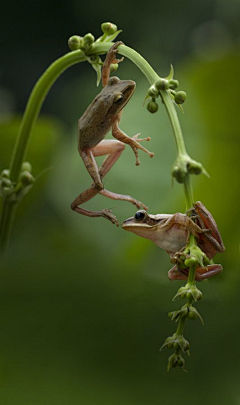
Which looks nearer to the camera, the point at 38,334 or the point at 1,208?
the point at 38,334

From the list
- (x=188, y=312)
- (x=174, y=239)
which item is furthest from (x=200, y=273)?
(x=188, y=312)

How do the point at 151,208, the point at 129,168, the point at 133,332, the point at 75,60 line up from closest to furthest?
the point at 133,332
the point at 75,60
the point at 151,208
the point at 129,168

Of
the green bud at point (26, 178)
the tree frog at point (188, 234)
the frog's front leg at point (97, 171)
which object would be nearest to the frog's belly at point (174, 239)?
the tree frog at point (188, 234)

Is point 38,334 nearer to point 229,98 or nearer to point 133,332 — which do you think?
point 133,332

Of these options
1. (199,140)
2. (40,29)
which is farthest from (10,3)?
(199,140)

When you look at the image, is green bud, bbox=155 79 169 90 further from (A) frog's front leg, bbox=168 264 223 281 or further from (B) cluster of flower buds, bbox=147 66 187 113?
(A) frog's front leg, bbox=168 264 223 281

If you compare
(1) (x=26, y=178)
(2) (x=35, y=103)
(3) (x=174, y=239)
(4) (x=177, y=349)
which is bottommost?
(4) (x=177, y=349)

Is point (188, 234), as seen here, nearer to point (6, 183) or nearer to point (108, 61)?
point (108, 61)
